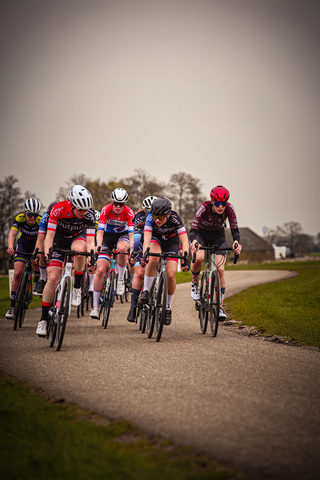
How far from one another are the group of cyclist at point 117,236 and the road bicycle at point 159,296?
4.6 inches

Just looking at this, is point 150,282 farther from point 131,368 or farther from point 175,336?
point 131,368

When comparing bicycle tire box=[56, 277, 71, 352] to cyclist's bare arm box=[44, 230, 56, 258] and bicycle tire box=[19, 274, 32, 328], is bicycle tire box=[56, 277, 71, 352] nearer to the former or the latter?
cyclist's bare arm box=[44, 230, 56, 258]

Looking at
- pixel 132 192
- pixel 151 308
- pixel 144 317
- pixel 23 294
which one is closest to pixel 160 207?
pixel 151 308

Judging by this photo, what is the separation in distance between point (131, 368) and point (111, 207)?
5.25m

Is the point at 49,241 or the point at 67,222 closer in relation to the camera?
the point at 49,241

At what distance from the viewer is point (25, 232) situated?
1090cm

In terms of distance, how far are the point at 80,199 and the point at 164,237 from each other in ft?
5.88

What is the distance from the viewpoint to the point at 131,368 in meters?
5.75

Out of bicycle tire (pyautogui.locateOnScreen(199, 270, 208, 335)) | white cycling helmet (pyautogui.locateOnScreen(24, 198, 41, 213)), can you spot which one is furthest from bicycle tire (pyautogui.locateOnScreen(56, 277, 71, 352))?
white cycling helmet (pyautogui.locateOnScreen(24, 198, 41, 213))

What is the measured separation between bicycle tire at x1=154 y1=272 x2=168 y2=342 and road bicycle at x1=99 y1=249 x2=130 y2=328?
1.69 meters

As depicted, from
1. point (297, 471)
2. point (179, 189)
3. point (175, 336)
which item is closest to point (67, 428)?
point (297, 471)

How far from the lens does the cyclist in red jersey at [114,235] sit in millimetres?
9875

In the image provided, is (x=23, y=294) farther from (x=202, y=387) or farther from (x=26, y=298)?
(x=202, y=387)

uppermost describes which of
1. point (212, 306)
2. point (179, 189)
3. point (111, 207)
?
point (179, 189)
